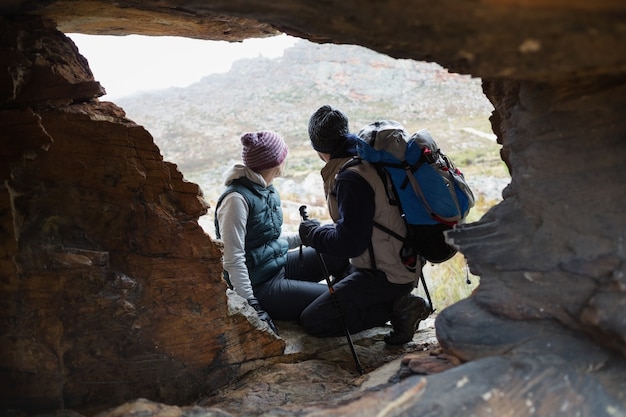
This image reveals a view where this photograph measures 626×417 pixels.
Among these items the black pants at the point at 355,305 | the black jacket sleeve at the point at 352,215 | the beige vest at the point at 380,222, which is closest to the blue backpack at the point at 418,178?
the beige vest at the point at 380,222

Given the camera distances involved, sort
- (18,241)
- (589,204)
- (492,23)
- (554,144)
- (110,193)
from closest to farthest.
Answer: (492,23), (589,204), (554,144), (18,241), (110,193)

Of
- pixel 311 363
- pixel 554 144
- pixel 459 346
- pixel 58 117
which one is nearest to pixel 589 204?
pixel 554 144

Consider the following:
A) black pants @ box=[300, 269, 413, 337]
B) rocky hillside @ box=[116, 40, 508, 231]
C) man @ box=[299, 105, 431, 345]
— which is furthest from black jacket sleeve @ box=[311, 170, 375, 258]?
rocky hillside @ box=[116, 40, 508, 231]

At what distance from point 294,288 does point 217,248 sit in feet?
4.67

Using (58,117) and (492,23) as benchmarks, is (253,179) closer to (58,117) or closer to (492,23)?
(58,117)

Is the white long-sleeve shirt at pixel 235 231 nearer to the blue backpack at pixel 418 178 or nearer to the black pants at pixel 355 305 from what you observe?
the black pants at pixel 355 305

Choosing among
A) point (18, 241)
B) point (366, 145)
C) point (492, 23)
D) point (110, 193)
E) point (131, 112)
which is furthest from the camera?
point (131, 112)

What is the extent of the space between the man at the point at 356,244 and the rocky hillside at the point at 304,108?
31.9 ft

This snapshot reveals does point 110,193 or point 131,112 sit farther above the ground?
point 131,112

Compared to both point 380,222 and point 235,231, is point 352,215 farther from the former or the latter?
point 235,231

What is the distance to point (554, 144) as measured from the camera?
11.1 feet

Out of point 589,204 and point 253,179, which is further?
point 253,179

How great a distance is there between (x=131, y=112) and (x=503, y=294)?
3523 cm

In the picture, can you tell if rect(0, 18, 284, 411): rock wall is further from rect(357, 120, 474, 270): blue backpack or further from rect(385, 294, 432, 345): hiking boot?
rect(385, 294, 432, 345): hiking boot
